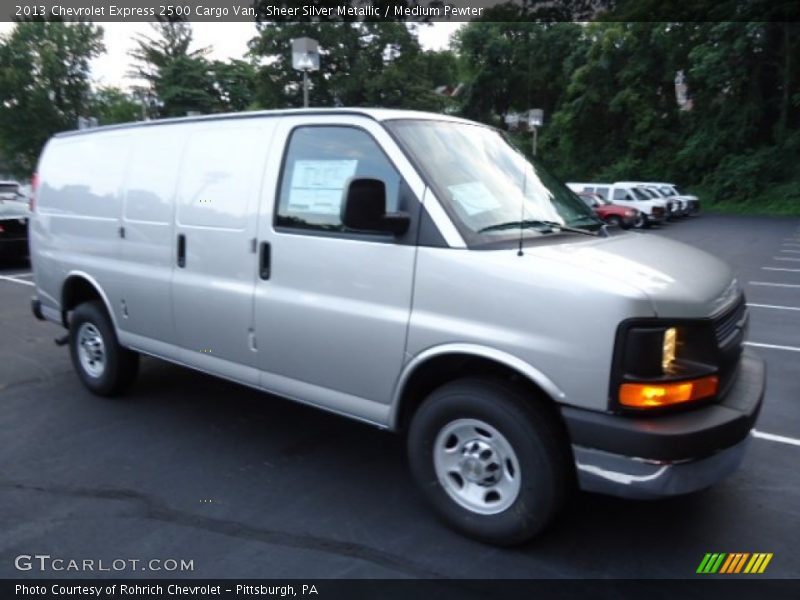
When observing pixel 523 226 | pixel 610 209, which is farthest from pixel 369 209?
pixel 610 209

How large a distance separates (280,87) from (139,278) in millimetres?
35550

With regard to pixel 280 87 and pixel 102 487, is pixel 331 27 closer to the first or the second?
pixel 280 87

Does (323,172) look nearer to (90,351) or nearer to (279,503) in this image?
(279,503)

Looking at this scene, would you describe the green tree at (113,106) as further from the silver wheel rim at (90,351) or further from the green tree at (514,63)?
the silver wheel rim at (90,351)

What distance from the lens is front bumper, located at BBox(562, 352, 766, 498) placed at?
2768 millimetres

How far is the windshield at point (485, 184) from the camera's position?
3369mm

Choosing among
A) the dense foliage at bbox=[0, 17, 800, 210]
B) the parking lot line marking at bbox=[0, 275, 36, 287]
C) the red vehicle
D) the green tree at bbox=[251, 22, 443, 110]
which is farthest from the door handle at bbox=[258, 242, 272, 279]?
the green tree at bbox=[251, 22, 443, 110]

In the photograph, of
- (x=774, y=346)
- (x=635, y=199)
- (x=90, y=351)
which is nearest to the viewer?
(x=90, y=351)

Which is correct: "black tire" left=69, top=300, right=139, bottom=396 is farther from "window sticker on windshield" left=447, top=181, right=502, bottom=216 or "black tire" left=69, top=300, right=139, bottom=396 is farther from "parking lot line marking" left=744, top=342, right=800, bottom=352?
"parking lot line marking" left=744, top=342, right=800, bottom=352

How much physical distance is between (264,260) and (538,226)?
1599mm

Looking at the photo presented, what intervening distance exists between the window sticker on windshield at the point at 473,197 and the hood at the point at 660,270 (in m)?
0.38

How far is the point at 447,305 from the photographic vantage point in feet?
10.6

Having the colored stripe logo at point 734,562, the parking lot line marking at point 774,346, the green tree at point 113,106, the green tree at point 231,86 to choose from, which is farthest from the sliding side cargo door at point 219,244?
the green tree at point 113,106

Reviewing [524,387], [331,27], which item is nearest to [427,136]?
[524,387]
